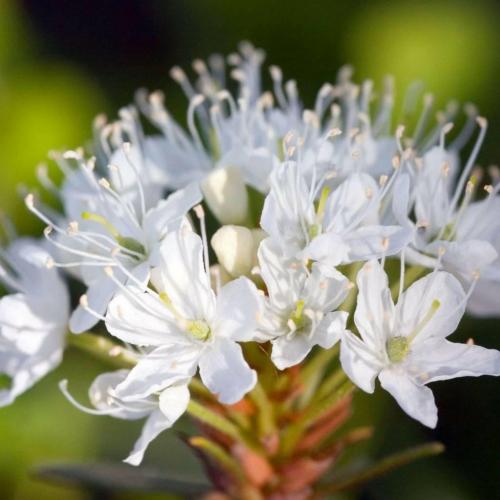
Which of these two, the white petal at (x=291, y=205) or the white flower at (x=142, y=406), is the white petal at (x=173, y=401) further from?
the white petal at (x=291, y=205)

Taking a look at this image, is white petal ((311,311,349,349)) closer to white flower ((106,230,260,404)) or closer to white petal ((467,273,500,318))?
white flower ((106,230,260,404))

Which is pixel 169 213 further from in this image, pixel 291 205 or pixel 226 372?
pixel 226 372

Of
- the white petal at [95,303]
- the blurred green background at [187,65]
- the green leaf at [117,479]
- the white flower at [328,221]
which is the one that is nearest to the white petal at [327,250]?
the white flower at [328,221]

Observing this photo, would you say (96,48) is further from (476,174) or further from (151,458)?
(476,174)

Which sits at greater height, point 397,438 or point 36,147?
point 36,147

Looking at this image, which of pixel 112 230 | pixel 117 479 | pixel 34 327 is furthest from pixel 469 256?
pixel 117 479

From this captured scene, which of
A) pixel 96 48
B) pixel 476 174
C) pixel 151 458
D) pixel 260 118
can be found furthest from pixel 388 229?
pixel 96 48

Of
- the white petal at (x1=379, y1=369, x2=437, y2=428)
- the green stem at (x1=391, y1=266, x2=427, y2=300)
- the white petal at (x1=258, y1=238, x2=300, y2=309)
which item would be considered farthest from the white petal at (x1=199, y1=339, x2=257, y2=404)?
the green stem at (x1=391, y1=266, x2=427, y2=300)
